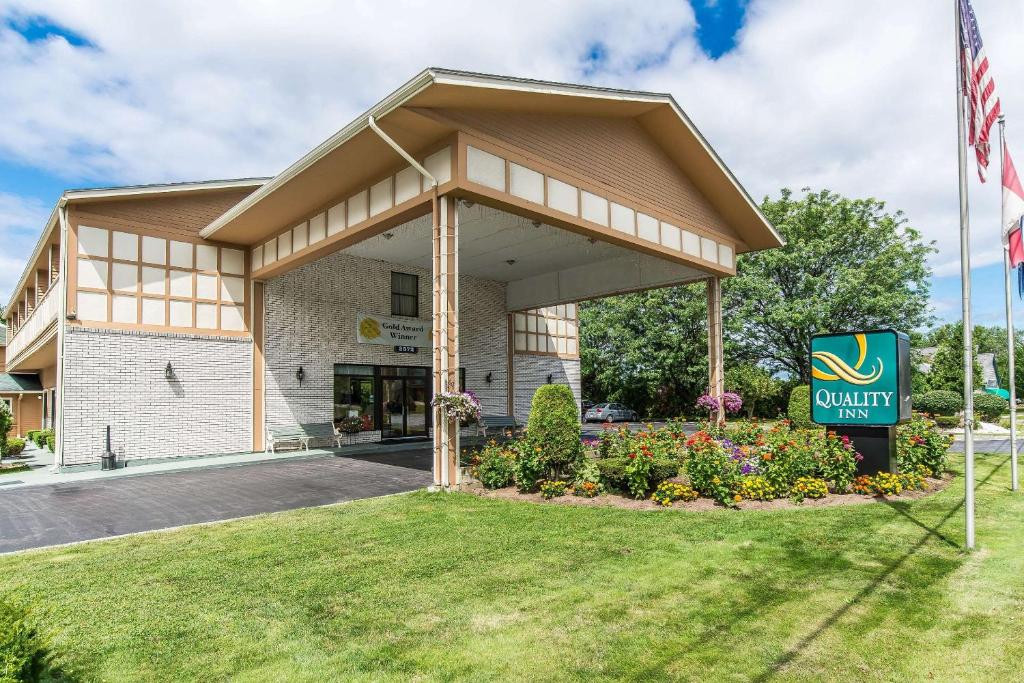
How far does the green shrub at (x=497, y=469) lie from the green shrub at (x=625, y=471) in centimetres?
145

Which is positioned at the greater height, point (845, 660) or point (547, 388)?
point (547, 388)

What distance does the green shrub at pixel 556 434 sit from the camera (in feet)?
29.6

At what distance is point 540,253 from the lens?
17.1 meters

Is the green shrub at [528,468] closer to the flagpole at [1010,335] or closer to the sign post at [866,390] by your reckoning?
the sign post at [866,390]

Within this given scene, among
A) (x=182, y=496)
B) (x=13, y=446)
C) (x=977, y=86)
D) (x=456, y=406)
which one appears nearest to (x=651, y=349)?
(x=456, y=406)

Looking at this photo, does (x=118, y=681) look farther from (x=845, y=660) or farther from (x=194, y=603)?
(x=845, y=660)

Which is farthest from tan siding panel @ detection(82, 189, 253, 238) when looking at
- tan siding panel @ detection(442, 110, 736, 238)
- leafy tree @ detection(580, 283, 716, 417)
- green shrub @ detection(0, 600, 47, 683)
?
leafy tree @ detection(580, 283, 716, 417)

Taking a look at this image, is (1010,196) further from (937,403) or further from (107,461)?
(937,403)

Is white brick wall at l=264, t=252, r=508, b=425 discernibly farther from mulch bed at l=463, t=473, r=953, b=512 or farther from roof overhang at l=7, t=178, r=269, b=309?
mulch bed at l=463, t=473, r=953, b=512

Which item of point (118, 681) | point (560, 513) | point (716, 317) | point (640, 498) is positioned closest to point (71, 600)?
point (118, 681)

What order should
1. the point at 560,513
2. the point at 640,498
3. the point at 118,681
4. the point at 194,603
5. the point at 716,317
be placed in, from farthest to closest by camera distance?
the point at 716,317 < the point at 640,498 < the point at 560,513 < the point at 194,603 < the point at 118,681

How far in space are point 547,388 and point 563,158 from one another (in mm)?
4758

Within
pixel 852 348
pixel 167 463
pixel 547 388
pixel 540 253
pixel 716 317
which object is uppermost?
pixel 540 253

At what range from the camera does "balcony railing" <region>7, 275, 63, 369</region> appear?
1470cm
